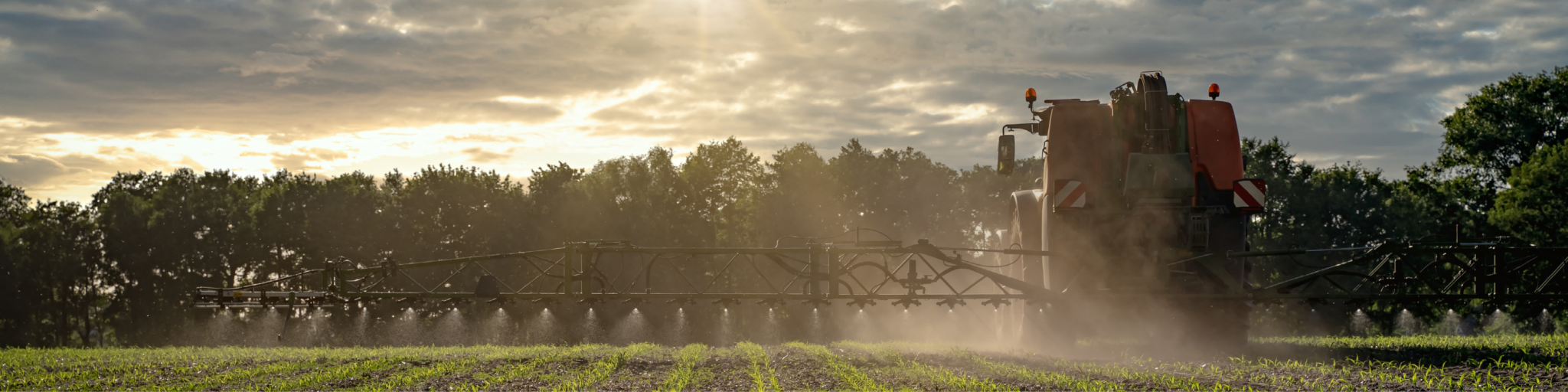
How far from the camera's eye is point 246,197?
54.5 metres

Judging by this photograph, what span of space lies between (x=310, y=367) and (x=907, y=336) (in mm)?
35248

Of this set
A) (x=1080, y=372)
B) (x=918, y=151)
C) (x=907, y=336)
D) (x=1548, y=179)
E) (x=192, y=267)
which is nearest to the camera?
(x=1080, y=372)

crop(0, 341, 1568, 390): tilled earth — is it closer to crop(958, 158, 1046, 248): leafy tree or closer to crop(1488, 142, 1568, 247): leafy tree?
crop(1488, 142, 1568, 247): leafy tree

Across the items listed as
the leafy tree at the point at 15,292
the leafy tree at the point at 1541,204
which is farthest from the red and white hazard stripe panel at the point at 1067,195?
the leafy tree at the point at 15,292

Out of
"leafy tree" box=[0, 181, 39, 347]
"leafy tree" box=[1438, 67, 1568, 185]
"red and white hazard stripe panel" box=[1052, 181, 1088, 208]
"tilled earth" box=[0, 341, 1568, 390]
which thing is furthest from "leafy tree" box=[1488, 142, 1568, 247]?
"leafy tree" box=[0, 181, 39, 347]

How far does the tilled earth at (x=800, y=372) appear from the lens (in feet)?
33.5

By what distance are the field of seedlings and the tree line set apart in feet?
108

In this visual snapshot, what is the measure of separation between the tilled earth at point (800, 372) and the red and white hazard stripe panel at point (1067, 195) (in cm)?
211

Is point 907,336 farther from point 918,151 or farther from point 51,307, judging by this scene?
point 51,307

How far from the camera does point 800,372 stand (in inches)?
506

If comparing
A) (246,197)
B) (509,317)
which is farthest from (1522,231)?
(246,197)

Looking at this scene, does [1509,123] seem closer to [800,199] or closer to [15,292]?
[800,199]

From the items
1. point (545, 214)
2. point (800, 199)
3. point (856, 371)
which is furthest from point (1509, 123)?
point (545, 214)

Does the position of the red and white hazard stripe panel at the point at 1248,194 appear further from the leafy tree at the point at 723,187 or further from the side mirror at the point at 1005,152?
the leafy tree at the point at 723,187
